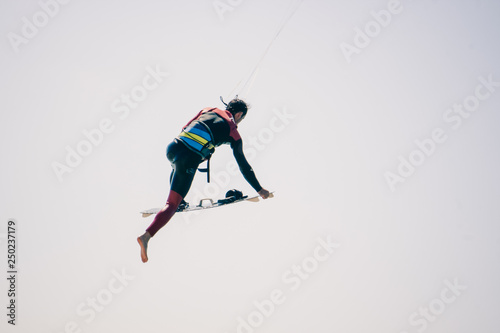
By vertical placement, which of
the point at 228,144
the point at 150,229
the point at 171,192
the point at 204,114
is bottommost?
the point at 150,229

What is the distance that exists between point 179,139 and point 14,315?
1490 centimetres

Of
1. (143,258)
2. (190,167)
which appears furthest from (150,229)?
(190,167)

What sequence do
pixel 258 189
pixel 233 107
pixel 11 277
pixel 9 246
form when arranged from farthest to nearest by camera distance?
pixel 11 277 < pixel 9 246 < pixel 233 107 < pixel 258 189

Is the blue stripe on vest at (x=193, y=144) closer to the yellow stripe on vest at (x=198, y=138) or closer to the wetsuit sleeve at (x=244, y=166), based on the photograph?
the yellow stripe on vest at (x=198, y=138)

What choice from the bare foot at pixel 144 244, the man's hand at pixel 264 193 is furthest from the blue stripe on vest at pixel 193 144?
the bare foot at pixel 144 244

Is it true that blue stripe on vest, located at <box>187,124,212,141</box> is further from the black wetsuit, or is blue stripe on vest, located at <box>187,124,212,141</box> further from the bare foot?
the bare foot

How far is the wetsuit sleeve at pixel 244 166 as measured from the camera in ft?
20.5

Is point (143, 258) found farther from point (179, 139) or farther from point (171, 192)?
point (179, 139)

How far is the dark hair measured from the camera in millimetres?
6812

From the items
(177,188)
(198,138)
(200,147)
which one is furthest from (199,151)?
(177,188)

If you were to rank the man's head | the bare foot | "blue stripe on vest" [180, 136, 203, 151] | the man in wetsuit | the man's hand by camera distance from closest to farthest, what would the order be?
the bare foot, the man in wetsuit, "blue stripe on vest" [180, 136, 203, 151], the man's hand, the man's head

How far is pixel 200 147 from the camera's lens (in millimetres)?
6176

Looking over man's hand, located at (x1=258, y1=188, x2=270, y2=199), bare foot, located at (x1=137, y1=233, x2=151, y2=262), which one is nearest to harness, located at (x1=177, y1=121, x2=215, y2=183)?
man's hand, located at (x1=258, y1=188, x2=270, y2=199)

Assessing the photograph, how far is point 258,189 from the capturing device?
20.9ft
